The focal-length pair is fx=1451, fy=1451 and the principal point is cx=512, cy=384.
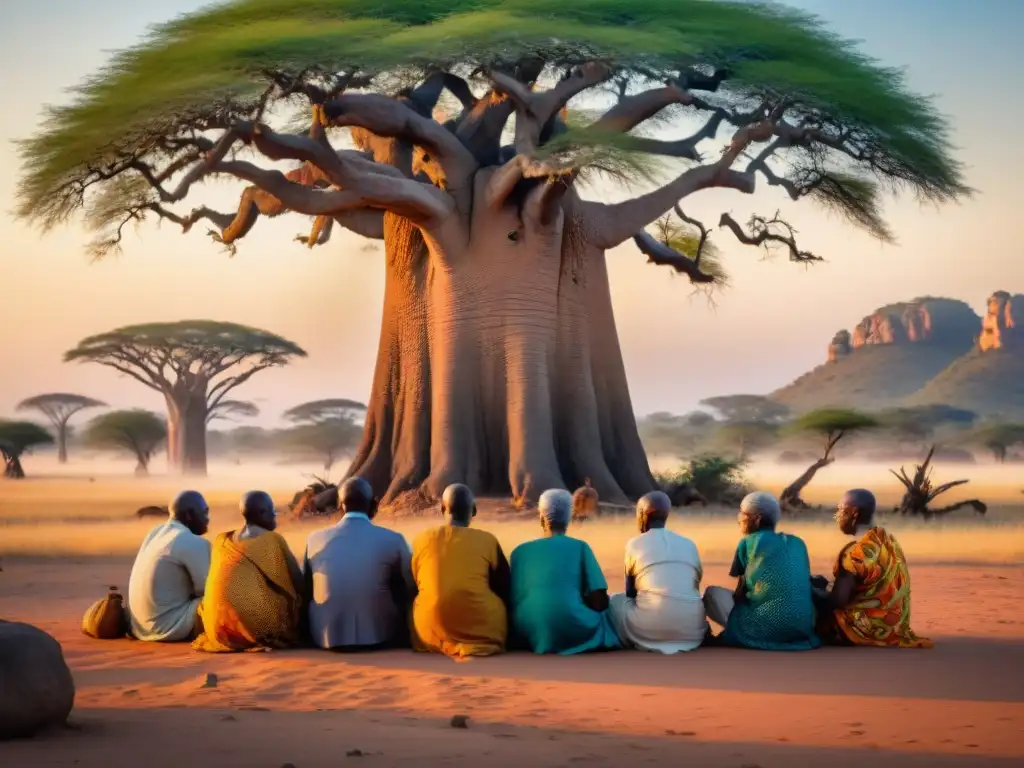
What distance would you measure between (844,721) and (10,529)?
49.0ft

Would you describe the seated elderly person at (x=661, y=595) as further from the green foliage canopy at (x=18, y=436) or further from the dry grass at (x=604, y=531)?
the green foliage canopy at (x=18, y=436)

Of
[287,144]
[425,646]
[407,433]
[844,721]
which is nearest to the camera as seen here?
[844,721]

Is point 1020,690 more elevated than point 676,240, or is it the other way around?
point 676,240

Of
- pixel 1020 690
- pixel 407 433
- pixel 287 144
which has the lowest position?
pixel 1020 690

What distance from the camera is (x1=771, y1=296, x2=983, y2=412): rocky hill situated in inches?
3346

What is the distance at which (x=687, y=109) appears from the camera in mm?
19250

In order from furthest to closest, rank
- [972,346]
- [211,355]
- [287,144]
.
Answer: [972,346] → [211,355] → [287,144]

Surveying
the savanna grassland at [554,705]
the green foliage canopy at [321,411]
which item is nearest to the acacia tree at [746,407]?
the green foliage canopy at [321,411]

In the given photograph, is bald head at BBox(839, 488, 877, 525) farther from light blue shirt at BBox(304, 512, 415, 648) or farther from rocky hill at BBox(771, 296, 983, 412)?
rocky hill at BBox(771, 296, 983, 412)

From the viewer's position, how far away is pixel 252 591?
7266 mm

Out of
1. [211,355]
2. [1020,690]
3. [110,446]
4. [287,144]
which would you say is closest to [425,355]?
[287,144]

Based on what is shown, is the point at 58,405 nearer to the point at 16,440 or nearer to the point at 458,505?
the point at 16,440

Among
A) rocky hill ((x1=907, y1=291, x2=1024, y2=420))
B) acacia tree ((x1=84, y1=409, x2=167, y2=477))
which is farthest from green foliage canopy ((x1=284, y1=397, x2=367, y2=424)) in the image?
rocky hill ((x1=907, y1=291, x2=1024, y2=420))

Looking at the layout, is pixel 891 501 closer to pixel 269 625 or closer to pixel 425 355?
pixel 425 355
